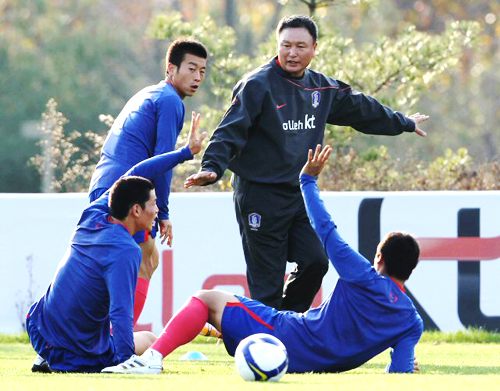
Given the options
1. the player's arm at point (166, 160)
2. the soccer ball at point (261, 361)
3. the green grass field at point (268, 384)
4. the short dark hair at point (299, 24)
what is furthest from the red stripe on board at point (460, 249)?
the soccer ball at point (261, 361)

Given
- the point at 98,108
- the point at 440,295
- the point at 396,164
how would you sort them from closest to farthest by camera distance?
1. the point at 440,295
2. the point at 396,164
3. the point at 98,108

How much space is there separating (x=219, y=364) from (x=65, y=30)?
110ft

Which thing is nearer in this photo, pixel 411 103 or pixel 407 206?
pixel 407 206

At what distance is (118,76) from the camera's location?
132 feet

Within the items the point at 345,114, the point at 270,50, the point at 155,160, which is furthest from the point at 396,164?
the point at 155,160

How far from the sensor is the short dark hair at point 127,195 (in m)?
7.32

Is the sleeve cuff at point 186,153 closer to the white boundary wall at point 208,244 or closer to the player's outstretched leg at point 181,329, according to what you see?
the player's outstretched leg at point 181,329

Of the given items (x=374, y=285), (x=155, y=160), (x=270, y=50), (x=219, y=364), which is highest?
(x=270, y=50)

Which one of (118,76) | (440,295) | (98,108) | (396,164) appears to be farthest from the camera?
(118,76)

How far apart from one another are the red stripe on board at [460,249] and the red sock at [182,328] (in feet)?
14.0

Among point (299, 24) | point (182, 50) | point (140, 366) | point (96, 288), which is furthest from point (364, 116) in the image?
point (140, 366)

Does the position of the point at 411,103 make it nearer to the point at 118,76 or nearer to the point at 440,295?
the point at 440,295

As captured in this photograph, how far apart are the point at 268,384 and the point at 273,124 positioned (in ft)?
7.70

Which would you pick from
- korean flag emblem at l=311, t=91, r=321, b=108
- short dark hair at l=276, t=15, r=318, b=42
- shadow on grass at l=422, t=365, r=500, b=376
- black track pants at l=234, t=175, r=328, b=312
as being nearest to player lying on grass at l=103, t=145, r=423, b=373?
shadow on grass at l=422, t=365, r=500, b=376
